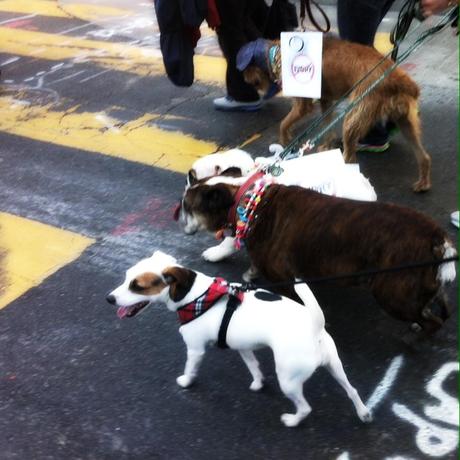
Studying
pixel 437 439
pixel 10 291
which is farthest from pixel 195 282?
pixel 10 291

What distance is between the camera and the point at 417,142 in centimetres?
459

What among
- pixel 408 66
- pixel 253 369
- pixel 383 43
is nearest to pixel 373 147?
pixel 408 66

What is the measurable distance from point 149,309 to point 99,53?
5493 mm

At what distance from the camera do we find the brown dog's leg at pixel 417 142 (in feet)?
14.8

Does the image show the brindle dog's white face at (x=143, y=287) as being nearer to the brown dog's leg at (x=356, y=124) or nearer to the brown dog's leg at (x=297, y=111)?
the brown dog's leg at (x=356, y=124)

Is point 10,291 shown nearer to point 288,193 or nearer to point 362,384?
point 288,193

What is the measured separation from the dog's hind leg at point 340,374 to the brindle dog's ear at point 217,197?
0.99 meters

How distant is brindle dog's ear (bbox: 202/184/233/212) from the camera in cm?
335

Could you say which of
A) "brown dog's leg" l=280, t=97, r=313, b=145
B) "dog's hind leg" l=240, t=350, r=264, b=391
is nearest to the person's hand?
"brown dog's leg" l=280, t=97, r=313, b=145

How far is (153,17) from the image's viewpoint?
376 inches

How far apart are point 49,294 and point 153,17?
6.72 metres

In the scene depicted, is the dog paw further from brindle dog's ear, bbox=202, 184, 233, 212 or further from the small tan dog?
brindle dog's ear, bbox=202, 184, 233, 212

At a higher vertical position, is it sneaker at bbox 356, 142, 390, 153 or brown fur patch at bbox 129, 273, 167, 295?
brown fur patch at bbox 129, 273, 167, 295

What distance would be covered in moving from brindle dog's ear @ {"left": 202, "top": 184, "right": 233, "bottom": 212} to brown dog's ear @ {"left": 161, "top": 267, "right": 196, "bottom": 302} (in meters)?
0.62
